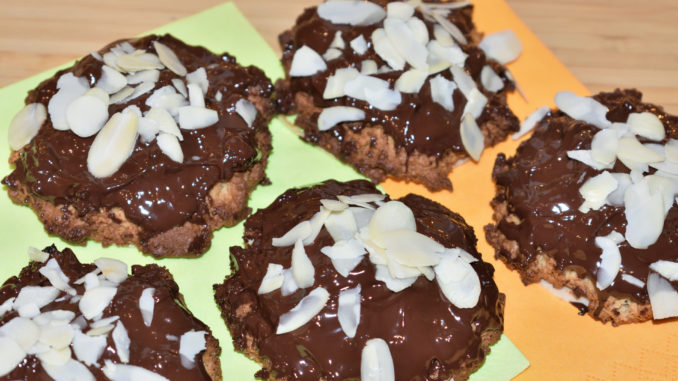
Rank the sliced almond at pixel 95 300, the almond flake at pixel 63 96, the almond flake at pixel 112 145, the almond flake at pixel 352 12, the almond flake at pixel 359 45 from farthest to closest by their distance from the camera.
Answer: the almond flake at pixel 352 12 < the almond flake at pixel 359 45 < the almond flake at pixel 63 96 < the almond flake at pixel 112 145 < the sliced almond at pixel 95 300

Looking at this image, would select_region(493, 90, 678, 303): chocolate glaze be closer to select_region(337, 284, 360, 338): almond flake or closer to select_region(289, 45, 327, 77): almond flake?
select_region(337, 284, 360, 338): almond flake

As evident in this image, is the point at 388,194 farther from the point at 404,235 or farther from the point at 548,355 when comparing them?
the point at 548,355

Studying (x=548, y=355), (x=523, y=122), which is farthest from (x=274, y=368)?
(x=523, y=122)

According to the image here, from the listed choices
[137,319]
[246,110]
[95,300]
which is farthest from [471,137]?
[95,300]

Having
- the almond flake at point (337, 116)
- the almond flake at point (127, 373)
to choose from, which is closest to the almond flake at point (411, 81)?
the almond flake at point (337, 116)

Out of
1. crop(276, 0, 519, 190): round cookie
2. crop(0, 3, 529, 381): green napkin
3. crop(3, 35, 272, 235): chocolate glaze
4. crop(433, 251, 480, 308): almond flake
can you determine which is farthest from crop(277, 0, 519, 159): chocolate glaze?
crop(433, 251, 480, 308): almond flake

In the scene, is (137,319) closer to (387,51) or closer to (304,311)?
(304,311)

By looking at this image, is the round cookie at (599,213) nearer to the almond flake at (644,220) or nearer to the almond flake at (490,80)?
the almond flake at (644,220)
